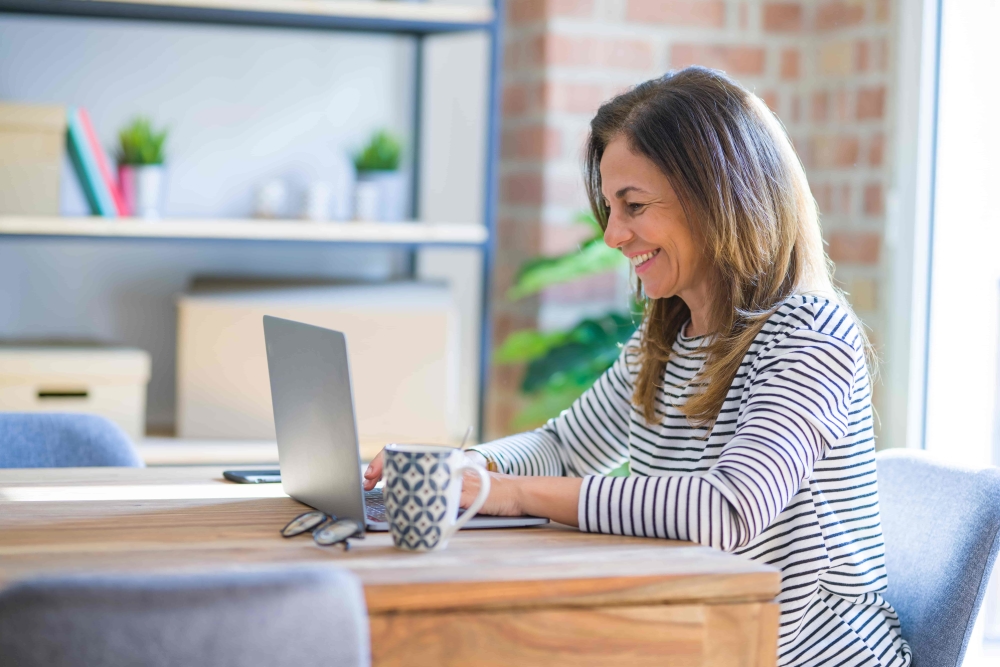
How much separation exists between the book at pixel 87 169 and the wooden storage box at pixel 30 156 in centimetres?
2

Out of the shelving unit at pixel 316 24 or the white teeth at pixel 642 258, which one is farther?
the shelving unit at pixel 316 24

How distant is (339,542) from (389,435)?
1.26 meters

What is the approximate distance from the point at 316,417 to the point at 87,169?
1319 mm

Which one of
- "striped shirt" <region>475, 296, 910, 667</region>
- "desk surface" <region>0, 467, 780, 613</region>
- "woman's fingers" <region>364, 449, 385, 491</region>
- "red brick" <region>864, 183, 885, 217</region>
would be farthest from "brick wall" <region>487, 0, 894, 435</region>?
"desk surface" <region>0, 467, 780, 613</region>

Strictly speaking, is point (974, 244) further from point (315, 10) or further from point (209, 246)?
point (209, 246)

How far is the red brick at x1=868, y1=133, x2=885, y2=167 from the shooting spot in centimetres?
250

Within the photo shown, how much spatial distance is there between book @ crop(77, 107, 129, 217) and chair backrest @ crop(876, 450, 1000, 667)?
162 cm

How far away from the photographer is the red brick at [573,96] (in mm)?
2637

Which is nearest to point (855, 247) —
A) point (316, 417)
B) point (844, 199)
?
point (844, 199)

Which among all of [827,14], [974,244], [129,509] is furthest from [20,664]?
[827,14]

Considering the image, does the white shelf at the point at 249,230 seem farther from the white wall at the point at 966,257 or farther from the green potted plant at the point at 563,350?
the white wall at the point at 966,257

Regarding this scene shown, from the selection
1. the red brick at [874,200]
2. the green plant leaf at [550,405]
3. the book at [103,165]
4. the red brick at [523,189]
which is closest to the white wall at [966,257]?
the red brick at [874,200]

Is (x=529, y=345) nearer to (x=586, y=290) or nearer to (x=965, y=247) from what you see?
(x=586, y=290)

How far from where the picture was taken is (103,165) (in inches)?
90.9
